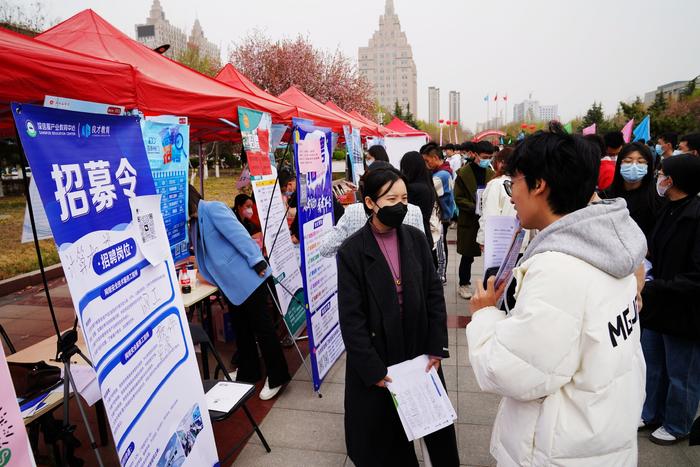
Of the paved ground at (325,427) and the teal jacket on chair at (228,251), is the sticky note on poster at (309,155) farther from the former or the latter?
the paved ground at (325,427)

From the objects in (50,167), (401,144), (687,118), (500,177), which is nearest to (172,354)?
(50,167)

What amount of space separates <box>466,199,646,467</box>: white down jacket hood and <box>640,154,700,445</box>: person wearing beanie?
145cm

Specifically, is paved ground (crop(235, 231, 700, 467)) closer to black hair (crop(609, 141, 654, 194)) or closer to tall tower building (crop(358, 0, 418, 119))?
black hair (crop(609, 141, 654, 194))

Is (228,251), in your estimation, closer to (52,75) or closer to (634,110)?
(52,75)

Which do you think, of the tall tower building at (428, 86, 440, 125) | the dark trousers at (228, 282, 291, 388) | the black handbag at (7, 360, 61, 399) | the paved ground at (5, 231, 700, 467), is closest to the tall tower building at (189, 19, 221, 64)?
the dark trousers at (228, 282, 291, 388)

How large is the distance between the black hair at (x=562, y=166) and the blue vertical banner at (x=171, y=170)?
261cm

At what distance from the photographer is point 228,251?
11.4 feet

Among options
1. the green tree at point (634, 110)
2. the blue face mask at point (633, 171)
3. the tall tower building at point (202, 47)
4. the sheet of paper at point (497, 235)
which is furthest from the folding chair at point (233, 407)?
the green tree at point (634, 110)

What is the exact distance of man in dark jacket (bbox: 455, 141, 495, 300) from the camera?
5461mm

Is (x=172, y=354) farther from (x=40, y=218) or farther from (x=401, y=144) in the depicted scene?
(x=401, y=144)

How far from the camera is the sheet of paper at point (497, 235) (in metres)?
2.25

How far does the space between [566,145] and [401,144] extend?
11480mm

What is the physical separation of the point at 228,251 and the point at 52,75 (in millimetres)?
1747

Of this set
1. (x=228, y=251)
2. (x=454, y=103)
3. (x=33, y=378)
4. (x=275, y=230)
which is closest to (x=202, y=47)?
(x=275, y=230)
